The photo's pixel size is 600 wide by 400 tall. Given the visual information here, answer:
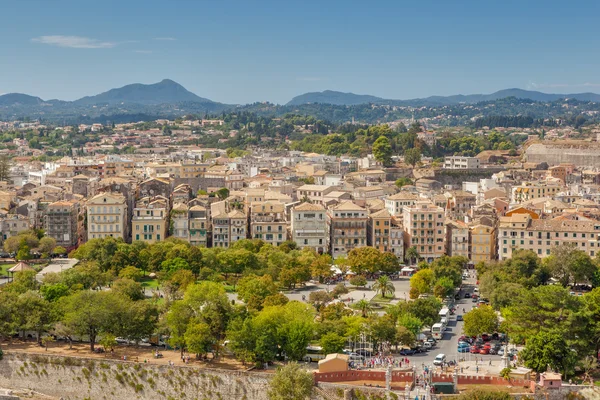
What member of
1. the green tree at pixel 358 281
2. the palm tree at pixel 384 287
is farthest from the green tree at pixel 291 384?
the green tree at pixel 358 281

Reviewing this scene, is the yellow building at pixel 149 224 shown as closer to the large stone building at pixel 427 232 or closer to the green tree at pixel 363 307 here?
the large stone building at pixel 427 232

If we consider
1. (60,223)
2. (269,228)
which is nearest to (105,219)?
(60,223)

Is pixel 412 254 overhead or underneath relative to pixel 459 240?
underneath

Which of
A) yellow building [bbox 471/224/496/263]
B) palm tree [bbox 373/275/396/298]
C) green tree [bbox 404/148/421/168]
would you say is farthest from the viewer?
green tree [bbox 404/148/421/168]

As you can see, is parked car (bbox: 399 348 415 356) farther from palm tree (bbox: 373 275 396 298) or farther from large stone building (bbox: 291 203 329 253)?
large stone building (bbox: 291 203 329 253)

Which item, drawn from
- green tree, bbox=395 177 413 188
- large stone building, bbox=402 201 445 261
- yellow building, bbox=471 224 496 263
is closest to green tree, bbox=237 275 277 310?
large stone building, bbox=402 201 445 261

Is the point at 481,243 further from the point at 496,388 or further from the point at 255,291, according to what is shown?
the point at 496,388
